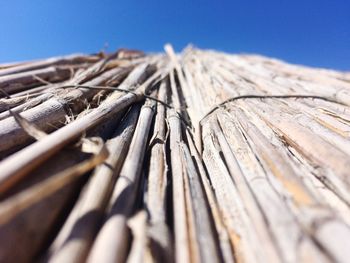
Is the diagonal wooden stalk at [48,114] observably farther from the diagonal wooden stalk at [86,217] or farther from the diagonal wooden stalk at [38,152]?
the diagonal wooden stalk at [86,217]

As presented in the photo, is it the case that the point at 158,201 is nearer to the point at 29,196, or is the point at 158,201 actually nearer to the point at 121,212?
A: the point at 121,212

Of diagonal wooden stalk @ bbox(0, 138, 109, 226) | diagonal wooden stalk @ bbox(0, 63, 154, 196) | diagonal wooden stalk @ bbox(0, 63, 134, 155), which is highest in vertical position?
diagonal wooden stalk @ bbox(0, 63, 134, 155)

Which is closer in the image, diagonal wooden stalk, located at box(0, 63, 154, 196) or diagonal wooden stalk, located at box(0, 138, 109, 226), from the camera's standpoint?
diagonal wooden stalk, located at box(0, 138, 109, 226)

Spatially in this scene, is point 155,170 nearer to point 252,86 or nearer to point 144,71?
point 252,86

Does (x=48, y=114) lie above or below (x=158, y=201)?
above

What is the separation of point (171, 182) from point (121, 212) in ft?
0.92

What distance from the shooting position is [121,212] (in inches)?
30.3

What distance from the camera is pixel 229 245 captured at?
76 cm

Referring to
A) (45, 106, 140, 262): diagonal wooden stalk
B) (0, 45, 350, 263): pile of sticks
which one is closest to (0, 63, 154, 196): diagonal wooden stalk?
(0, 45, 350, 263): pile of sticks

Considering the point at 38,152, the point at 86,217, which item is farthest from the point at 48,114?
the point at 86,217

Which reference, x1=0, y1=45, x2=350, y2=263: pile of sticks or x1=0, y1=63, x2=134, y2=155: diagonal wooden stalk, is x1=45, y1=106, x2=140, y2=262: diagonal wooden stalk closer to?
x1=0, y1=45, x2=350, y2=263: pile of sticks

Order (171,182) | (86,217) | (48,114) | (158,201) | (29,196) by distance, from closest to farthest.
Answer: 1. (29,196)
2. (86,217)
3. (158,201)
4. (171,182)
5. (48,114)

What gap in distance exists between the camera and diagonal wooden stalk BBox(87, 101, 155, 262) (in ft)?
2.14

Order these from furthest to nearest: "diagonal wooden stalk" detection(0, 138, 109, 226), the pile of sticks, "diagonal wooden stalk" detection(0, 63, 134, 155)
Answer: "diagonal wooden stalk" detection(0, 63, 134, 155) → the pile of sticks → "diagonal wooden stalk" detection(0, 138, 109, 226)
